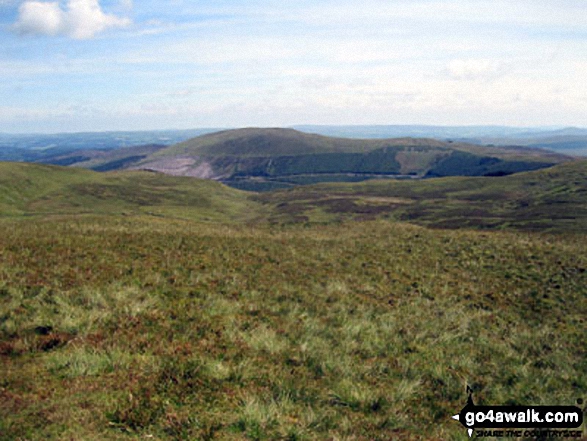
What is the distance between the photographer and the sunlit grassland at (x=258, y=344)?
7.50 metres

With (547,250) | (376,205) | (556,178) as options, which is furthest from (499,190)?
(547,250)

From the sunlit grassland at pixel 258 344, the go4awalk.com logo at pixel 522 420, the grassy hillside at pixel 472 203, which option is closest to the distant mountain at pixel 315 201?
the grassy hillside at pixel 472 203

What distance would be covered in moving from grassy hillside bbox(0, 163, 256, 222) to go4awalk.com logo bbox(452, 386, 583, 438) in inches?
3941

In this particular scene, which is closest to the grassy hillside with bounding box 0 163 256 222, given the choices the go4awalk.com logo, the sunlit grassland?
the sunlit grassland

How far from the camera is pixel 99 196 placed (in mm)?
136125

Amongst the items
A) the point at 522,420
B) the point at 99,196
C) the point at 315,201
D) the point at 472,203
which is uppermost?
the point at 522,420

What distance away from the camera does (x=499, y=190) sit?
168375 millimetres

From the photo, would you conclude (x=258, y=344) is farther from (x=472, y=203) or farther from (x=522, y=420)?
A: (x=472, y=203)

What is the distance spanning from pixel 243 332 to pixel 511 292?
53.8 feet

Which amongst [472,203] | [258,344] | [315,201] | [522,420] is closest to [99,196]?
[315,201]

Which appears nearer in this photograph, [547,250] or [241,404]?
[241,404]

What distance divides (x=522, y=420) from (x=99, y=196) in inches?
5706

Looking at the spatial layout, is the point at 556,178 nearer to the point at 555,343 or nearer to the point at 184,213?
the point at 184,213

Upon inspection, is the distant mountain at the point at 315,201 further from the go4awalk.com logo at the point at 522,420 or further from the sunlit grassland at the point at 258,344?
the go4awalk.com logo at the point at 522,420
